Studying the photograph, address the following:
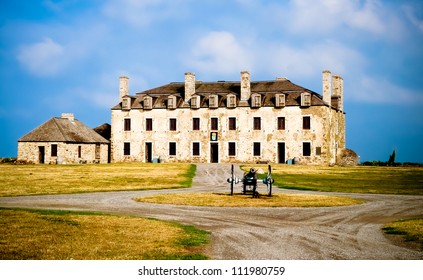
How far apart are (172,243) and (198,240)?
661mm

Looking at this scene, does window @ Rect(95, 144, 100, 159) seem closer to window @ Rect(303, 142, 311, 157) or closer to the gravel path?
window @ Rect(303, 142, 311, 157)

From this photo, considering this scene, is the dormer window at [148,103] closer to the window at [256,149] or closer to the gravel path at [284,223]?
the window at [256,149]

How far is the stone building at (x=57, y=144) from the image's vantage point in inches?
1977

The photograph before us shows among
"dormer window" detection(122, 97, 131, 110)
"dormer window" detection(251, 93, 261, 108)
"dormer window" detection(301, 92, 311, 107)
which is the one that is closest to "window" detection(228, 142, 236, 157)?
"dormer window" detection(251, 93, 261, 108)

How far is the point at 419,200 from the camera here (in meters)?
20.6

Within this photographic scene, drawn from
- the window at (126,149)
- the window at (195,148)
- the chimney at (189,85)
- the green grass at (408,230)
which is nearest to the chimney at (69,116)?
the window at (126,149)

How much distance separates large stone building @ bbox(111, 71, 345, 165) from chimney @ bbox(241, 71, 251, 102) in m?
0.08

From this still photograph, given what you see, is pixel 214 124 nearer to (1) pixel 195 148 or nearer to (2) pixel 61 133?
(1) pixel 195 148

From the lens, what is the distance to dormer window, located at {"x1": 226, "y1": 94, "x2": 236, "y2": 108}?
52312 millimetres
